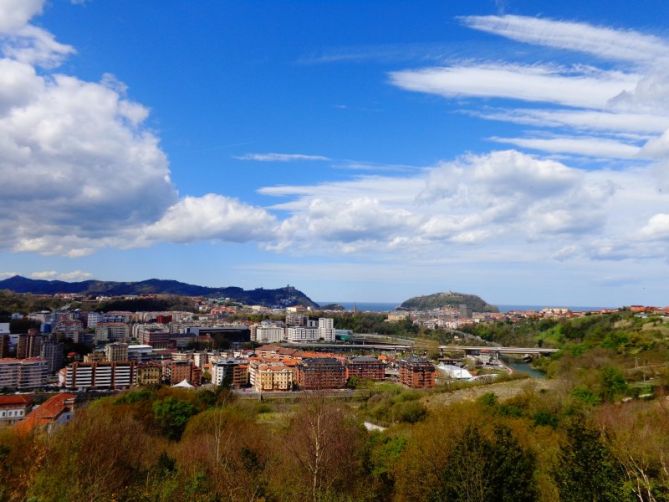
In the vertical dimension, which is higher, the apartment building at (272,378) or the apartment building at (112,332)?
the apartment building at (112,332)

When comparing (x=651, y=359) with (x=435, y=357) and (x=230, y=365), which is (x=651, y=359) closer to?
(x=435, y=357)

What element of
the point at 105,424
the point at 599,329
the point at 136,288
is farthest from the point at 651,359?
the point at 136,288

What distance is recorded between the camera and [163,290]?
138375 millimetres

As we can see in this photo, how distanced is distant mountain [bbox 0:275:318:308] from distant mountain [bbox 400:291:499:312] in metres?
32.9

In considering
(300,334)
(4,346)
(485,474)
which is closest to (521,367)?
(300,334)

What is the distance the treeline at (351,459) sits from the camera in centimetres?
687

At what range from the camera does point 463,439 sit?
872 centimetres

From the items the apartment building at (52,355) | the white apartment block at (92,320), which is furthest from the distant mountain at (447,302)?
the apartment building at (52,355)

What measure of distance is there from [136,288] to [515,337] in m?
102

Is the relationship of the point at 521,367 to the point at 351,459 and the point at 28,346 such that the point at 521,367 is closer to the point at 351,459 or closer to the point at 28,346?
the point at 351,459

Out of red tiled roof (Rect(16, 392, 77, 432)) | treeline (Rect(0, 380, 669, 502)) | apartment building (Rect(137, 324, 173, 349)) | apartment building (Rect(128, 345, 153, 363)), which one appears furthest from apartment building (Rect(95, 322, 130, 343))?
treeline (Rect(0, 380, 669, 502))

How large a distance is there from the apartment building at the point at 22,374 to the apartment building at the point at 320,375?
54.9 ft

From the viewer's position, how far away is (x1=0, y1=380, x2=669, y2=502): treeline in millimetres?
6868

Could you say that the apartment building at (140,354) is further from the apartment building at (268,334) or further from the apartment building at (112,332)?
the apartment building at (268,334)
